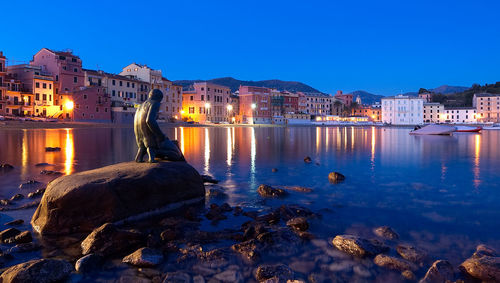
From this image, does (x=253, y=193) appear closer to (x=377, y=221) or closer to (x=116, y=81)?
(x=377, y=221)

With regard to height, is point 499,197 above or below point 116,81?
below

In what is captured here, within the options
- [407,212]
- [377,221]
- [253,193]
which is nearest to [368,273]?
[377,221]

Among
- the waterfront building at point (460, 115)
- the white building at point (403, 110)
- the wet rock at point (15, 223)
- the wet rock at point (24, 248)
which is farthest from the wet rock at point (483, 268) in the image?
the waterfront building at point (460, 115)

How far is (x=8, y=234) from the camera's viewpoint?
5.73 meters

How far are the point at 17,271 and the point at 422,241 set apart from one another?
657 centimetres

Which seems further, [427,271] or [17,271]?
[427,271]

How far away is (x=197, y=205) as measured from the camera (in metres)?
8.27

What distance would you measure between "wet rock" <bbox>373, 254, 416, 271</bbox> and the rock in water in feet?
15.6

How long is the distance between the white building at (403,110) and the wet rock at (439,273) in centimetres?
13962

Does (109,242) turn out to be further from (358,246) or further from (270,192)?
(270,192)

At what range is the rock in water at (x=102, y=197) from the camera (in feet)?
19.6

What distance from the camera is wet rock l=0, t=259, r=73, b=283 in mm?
4074

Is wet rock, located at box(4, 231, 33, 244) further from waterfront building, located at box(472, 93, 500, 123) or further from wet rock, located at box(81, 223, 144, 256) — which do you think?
waterfront building, located at box(472, 93, 500, 123)

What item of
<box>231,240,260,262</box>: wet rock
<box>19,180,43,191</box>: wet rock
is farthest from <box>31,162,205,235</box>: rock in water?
<box>19,180,43,191</box>: wet rock
